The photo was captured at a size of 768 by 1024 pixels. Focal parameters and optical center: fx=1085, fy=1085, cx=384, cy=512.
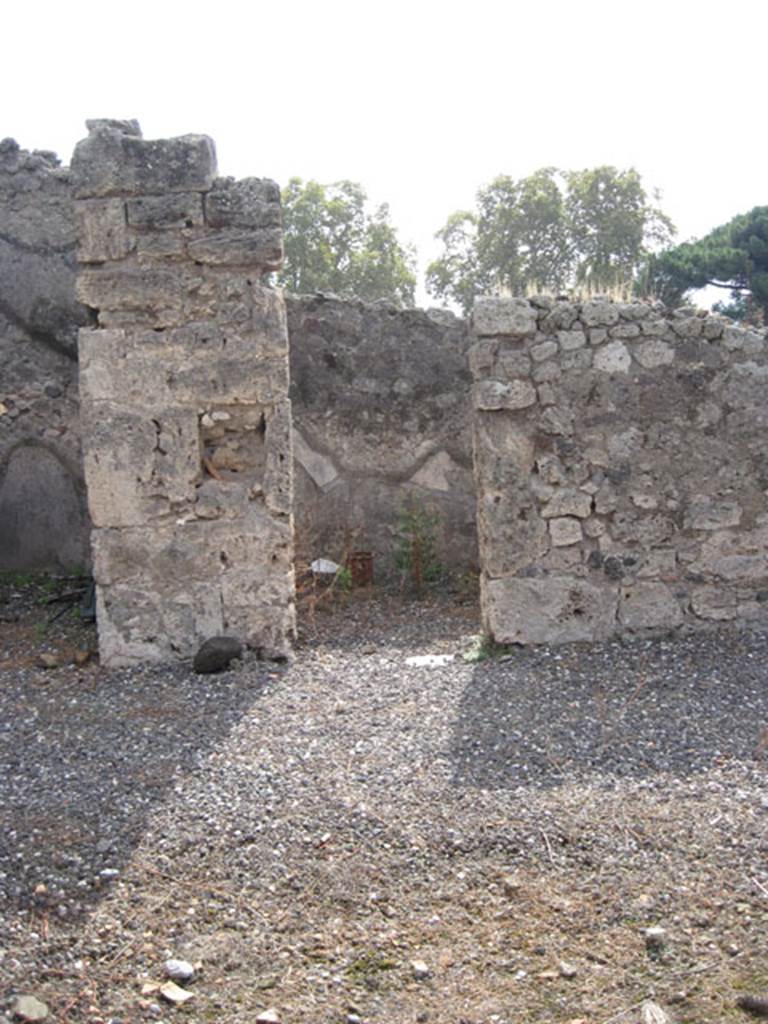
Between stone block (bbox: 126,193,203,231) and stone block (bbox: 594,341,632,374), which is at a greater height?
stone block (bbox: 126,193,203,231)

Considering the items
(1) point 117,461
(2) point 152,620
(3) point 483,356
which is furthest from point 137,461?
(3) point 483,356

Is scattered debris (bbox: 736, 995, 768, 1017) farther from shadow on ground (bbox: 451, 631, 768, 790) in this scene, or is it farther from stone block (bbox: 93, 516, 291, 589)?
stone block (bbox: 93, 516, 291, 589)

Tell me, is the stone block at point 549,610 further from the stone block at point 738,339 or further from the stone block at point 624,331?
the stone block at point 738,339

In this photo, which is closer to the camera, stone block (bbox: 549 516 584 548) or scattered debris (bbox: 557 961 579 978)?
scattered debris (bbox: 557 961 579 978)

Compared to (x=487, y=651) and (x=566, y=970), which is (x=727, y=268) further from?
(x=566, y=970)

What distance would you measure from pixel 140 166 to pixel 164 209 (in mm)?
242

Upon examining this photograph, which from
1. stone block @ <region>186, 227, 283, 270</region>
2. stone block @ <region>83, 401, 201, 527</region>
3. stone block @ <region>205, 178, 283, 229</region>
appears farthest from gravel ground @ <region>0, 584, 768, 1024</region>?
stone block @ <region>205, 178, 283, 229</region>

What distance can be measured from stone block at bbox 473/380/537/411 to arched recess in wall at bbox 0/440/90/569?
3.31m

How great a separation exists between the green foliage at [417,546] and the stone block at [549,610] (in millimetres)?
2084

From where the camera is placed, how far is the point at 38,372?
24.6ft

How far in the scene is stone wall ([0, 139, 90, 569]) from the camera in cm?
747

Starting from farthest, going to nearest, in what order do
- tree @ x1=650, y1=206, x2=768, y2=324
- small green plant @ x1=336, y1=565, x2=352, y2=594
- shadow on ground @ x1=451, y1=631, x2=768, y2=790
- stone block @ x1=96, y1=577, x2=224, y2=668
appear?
1. tree @ x1=650, y1=206, x2=768, y2=324
2. small green plant @ x1=336, y1=565, x2=352, y2=594
3. stone block @ x1=96, y1=577, x2=224, y2=668
4. shadow on ground @ x1=451, y1=631, x2=768, y2=790

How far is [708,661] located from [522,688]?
1.01 meters

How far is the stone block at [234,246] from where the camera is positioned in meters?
5.40
